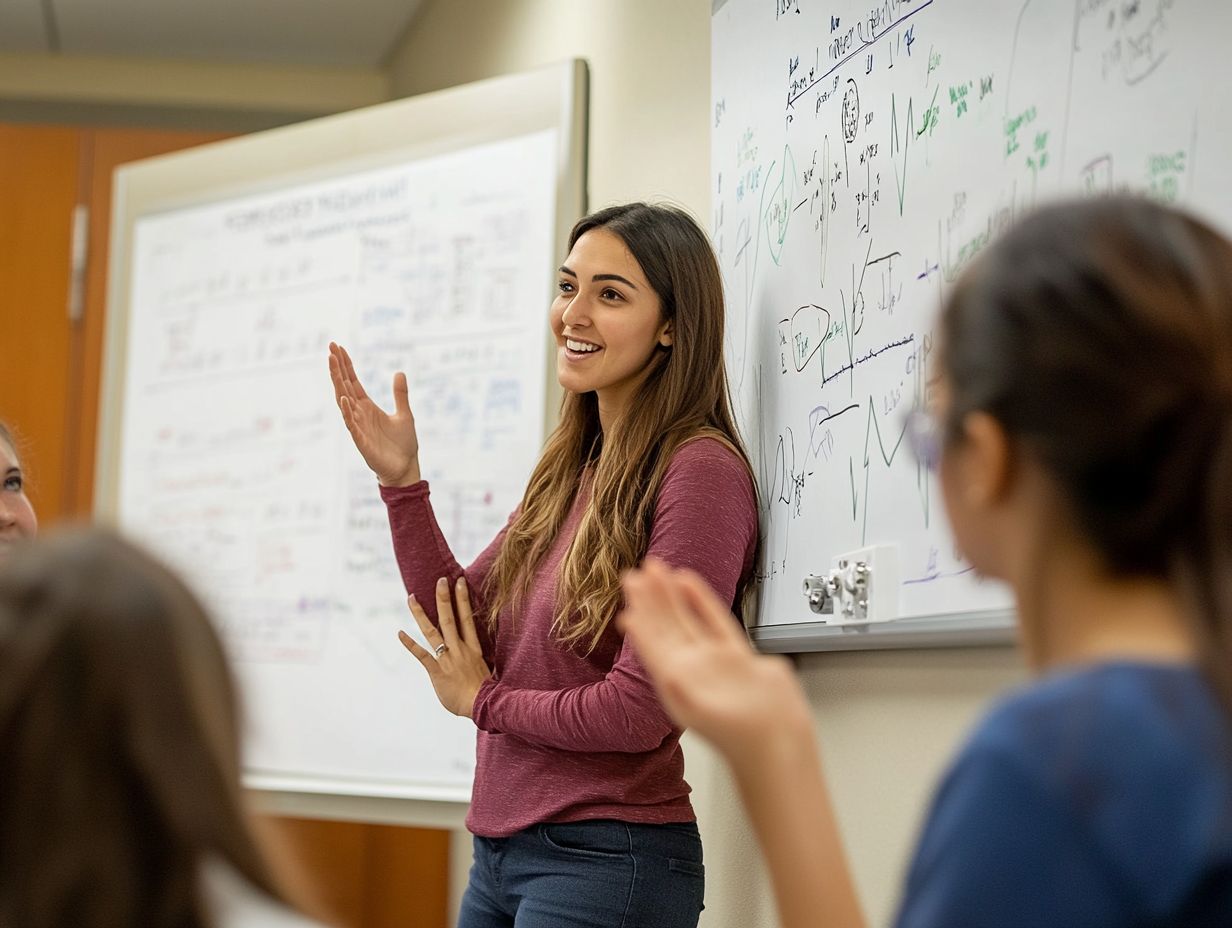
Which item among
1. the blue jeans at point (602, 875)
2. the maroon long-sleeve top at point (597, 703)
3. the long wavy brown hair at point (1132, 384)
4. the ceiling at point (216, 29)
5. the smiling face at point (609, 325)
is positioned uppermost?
the ceiling at point (216, 29)

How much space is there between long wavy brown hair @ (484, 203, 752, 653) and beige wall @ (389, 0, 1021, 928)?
1.06 feet

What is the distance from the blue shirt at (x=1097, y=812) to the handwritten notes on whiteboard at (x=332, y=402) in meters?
2.21

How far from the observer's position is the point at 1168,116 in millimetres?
1286

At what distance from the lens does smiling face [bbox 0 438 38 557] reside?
230cm

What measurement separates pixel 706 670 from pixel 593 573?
965 mm

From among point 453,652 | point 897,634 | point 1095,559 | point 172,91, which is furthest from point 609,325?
point 172,91

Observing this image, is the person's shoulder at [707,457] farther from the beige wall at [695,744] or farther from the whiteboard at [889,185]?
the beige wall at [695,744]

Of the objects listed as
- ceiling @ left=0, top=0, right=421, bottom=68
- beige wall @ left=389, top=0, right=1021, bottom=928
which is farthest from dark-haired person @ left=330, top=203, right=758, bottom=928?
ceiling @ left=0, top=0, right=421, bottom=68

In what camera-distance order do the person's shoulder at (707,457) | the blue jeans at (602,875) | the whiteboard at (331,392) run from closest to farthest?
the blue jeans at (602,875) < the person's shoulder at (707,457) < the whiteboard at (331,392)

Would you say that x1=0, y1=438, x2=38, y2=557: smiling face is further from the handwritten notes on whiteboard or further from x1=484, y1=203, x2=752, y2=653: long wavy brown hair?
the handwritten notes on whiteboard

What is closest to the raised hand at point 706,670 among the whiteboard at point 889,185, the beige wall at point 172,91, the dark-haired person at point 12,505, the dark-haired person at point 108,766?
the dark-haired person at point 108,766

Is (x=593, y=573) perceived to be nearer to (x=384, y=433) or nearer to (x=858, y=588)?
(x=858, y=588)

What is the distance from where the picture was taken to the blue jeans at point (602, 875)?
1.82 metres

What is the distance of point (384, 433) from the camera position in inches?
85.9
